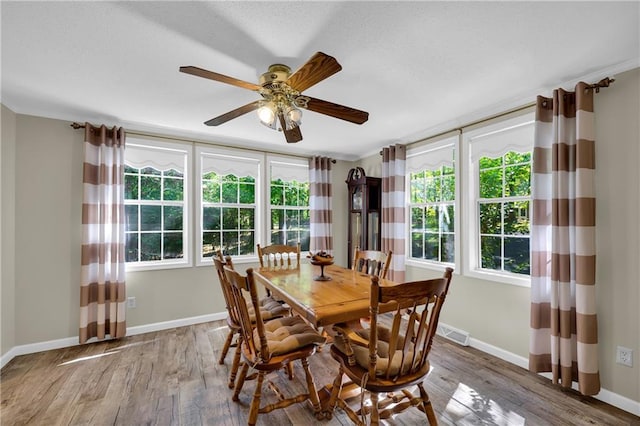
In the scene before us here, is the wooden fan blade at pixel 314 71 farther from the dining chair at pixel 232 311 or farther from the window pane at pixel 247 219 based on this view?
the window pane at pixel 247 219

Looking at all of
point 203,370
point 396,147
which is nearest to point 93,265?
point 203,370

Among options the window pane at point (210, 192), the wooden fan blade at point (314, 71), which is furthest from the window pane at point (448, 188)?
the window pane at point (210, 192)

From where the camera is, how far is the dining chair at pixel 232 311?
198 centimetres

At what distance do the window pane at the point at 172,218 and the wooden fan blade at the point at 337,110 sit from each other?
8.29 feet

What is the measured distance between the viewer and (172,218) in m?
3.62

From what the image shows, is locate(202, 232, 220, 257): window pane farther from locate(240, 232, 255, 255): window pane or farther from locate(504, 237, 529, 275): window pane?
locate(504, 237, 529, 275): window pane

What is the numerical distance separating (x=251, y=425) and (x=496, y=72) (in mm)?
2988

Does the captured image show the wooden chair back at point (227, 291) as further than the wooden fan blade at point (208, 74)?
Yes

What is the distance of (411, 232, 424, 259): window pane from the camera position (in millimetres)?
3727

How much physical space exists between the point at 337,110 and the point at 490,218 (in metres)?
2.07

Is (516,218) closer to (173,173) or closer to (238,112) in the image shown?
(238,112)

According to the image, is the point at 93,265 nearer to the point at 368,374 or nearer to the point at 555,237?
the point at 368,374

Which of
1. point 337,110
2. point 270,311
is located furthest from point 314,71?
point 270,311

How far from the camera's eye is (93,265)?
2.99 m
